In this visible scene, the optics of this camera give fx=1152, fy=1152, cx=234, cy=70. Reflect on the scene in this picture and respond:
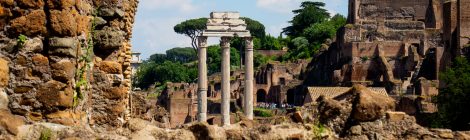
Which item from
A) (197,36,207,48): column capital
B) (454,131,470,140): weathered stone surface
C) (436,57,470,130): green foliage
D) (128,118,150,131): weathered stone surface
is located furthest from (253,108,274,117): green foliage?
(128,118,150,131): weathered stone surface

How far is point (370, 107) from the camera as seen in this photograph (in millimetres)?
9422

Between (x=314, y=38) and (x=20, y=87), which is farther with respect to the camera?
(x=314, y=38)

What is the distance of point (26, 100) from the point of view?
21.5ft

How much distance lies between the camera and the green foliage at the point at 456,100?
34.2 metres

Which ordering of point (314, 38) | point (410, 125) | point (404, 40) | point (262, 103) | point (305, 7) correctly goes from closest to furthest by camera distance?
point (410, 125), point (404, 40), point (262, 103), point (314, 38), point (305, 7)

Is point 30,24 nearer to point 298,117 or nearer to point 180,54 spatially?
point 298,117

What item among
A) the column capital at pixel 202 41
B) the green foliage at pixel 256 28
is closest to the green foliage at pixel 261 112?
the column capital at pixel 202 41

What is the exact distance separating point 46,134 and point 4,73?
422 mm

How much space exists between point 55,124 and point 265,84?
8468 centimetres

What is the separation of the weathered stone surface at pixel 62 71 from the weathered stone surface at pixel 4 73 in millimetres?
255

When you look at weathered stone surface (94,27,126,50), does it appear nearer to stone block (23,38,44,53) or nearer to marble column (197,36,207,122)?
stone block (23,38,44,53)

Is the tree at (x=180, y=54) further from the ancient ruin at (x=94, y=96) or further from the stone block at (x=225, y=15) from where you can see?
the ancient ruin at (x=94, y=96)

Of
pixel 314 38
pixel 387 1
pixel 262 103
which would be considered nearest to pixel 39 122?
pixel 262 103

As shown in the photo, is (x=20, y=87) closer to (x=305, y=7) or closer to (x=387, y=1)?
(x=387, y=1)
